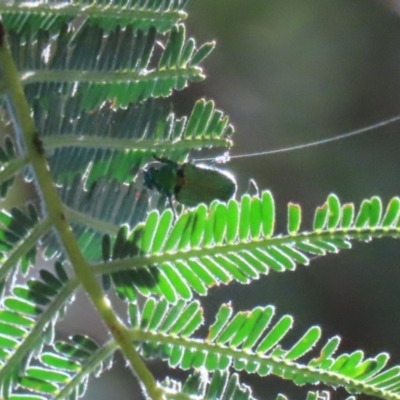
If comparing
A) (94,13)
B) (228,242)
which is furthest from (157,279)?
(94,13)

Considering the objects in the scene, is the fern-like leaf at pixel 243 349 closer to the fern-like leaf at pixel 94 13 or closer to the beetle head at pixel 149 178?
the beetle head at pixel 149 178

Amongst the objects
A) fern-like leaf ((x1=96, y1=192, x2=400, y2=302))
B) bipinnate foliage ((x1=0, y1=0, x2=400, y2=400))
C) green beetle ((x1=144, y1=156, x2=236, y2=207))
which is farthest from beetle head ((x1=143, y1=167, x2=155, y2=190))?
fern-like leaf ((x1=96, y1=192, x2=400, y2=302))

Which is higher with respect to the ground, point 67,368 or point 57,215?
point 57,215

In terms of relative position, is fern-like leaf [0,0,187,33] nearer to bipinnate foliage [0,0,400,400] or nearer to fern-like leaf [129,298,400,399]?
bipinnate foliage [0,0,400,400]

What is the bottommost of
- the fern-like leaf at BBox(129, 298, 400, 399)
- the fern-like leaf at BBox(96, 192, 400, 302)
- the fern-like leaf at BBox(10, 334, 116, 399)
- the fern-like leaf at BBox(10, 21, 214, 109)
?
the fern-like leaf at BBox(10, 334, 116, 399)

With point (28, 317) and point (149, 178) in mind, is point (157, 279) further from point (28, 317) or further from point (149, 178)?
point (149, 178)

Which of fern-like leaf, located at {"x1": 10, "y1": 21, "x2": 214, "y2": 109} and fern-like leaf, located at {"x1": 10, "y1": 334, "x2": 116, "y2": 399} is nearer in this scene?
fern-like leaf, located at {"x1": 10, "y1": 334, "x2": 116, "y2": 399}

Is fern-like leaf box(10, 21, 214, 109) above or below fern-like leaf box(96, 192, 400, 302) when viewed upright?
above

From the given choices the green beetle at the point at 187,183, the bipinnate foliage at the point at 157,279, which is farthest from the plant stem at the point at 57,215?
the green beetle at the point at 187,183
